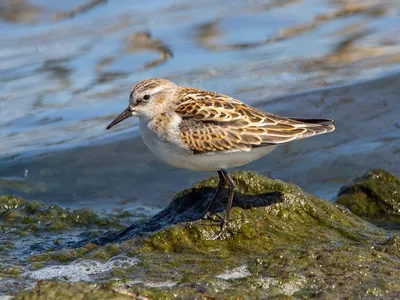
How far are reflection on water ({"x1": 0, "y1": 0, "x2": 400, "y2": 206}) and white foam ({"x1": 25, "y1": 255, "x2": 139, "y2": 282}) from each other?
378 cm

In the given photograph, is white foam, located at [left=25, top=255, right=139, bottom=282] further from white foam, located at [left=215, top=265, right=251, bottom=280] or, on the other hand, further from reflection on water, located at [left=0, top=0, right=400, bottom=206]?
reflection on water, located at [left=0, top=0, right=400, bottom=206]

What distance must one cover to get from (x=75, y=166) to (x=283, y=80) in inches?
151

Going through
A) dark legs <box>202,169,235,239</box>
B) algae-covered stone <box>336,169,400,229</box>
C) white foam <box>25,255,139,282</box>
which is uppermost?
dark legs <box>202,169,235,239</box>

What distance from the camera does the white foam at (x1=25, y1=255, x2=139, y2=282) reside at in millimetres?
6168

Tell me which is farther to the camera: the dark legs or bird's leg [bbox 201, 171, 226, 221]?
bird's leg [bbox 201, 171, 226, 221]

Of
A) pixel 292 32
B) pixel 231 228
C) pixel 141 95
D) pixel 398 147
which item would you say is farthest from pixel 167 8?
pixel 231 228

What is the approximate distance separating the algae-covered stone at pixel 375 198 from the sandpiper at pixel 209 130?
1.53 metres

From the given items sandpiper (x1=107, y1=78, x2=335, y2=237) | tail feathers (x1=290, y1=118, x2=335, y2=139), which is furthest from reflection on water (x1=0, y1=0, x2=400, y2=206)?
sandpiper (x1=107, y1=78, x2=335, y2=237)

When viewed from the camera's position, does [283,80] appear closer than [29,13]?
Yes

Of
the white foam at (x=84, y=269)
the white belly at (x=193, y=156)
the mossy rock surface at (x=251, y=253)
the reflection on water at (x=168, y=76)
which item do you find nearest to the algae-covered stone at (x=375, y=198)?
the mossy rock surface at (x=251, y=253)

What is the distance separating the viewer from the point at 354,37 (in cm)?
1472

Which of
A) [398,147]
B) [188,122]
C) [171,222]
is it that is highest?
[188,122]

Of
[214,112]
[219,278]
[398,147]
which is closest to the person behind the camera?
[219,278]

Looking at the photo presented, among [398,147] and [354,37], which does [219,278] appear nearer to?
[398,147]
